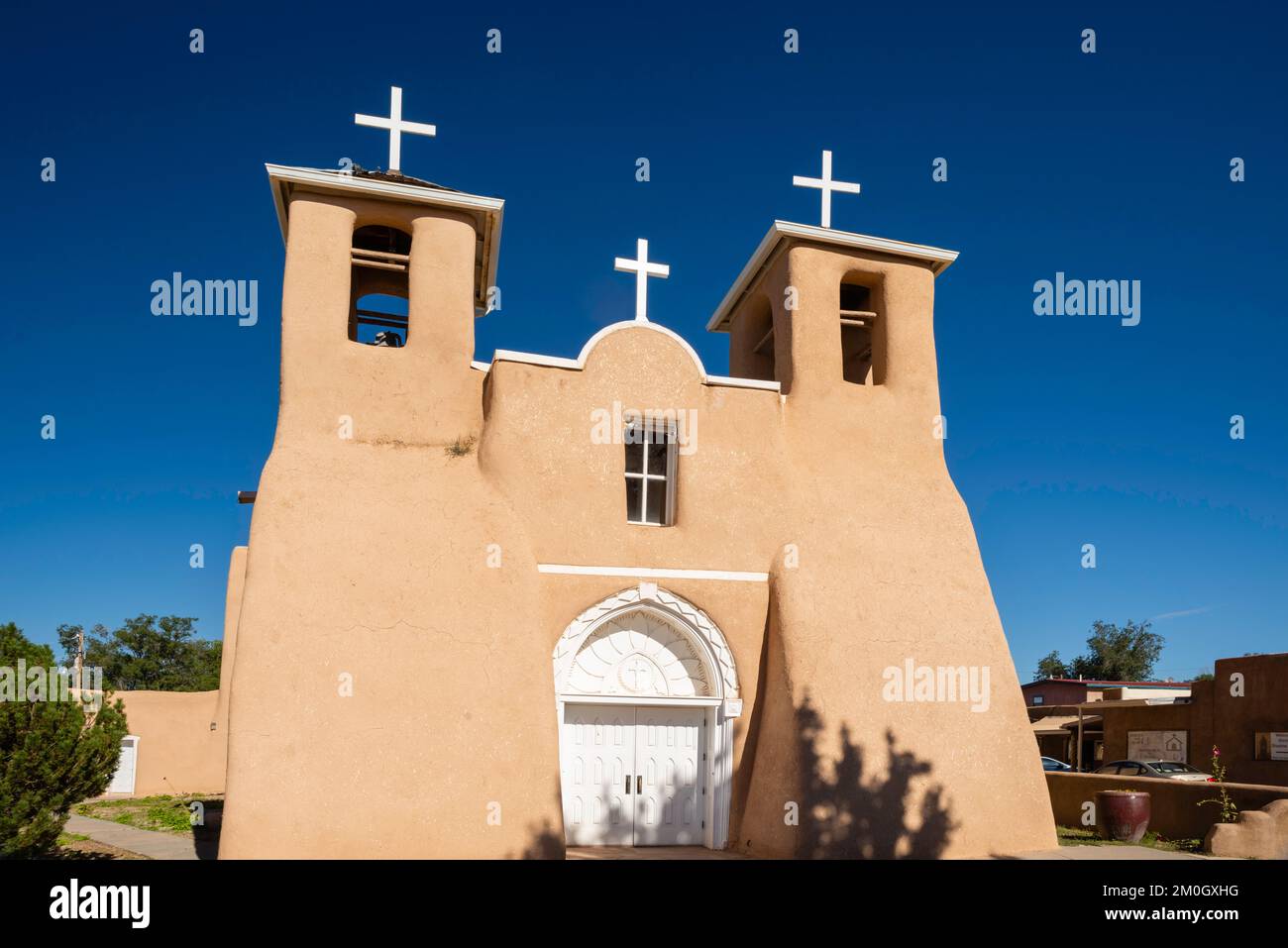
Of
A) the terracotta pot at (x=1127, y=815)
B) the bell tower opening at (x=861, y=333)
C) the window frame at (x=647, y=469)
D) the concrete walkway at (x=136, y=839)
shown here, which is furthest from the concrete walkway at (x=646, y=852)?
the bell tower opening at (x=861, y=333)

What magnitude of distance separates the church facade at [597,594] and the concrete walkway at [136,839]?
414 centimetres

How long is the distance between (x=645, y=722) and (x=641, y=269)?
6154 mm

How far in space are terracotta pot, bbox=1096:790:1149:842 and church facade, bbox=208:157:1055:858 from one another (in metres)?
1.70

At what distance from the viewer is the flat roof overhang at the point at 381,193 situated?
13.1 meters

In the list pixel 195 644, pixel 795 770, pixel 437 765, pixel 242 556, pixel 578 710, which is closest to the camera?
pixel 437 765

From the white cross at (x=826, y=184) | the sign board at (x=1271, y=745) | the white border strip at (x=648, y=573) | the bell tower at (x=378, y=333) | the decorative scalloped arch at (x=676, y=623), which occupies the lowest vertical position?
the sign board at (x=1271, y=745)

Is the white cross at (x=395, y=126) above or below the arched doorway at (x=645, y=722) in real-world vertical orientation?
above

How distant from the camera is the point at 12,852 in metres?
11.0

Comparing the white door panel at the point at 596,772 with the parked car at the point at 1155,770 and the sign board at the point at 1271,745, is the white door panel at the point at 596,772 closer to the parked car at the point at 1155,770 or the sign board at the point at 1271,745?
the parked car at the point at 1155,770

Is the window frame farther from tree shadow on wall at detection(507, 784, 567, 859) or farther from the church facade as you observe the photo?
tree shadow on wall at detection(507, 784, 567, 859)

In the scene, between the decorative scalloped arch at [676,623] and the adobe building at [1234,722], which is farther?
the adobe building at [1234,722]

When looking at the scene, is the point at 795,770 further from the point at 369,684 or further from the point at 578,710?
the point at 369,684
